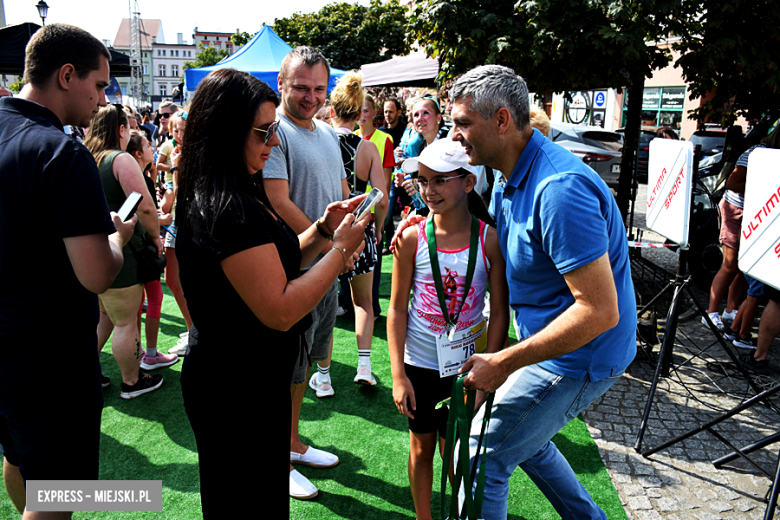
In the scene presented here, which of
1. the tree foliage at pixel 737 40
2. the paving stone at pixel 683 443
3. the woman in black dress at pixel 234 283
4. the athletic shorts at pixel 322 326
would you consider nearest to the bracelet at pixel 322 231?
the woman in black dress at pixel 234 283

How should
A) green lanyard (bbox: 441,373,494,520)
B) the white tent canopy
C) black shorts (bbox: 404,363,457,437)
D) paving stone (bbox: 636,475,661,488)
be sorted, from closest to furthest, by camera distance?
green lanyard (bbox: 441,373,494,520) → black shorts (bbox: 404,363,457,437) → paving stone (bbox: 636,475,661,488) → the white tent canopy

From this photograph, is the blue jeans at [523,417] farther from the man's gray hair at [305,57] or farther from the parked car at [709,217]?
the parked car at [709,217]

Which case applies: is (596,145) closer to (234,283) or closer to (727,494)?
(727,494)

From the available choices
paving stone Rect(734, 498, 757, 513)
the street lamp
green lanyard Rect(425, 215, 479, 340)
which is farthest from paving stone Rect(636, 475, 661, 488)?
the street lamp

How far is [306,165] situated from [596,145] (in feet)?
44.5

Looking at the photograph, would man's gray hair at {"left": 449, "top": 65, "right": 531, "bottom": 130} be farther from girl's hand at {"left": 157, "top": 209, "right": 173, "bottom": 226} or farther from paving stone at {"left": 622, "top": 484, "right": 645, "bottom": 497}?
girl's hand at {"left": 157, "top": 209, "right": 173, "bottom": 226}

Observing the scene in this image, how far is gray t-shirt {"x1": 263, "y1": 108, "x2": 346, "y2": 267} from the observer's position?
2697mm

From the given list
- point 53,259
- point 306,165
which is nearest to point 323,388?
point 306,165

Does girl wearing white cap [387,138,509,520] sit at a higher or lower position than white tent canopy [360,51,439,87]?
lower

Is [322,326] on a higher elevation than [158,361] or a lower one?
higher

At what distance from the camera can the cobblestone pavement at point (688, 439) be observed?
108 inches

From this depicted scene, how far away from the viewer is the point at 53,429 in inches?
Result: 69.4

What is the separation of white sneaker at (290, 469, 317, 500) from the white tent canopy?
8748mm

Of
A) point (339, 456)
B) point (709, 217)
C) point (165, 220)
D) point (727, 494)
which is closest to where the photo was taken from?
point (727, 494)
